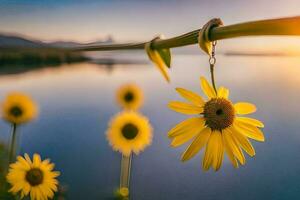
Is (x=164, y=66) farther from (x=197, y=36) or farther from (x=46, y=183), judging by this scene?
(x=46, y=183)

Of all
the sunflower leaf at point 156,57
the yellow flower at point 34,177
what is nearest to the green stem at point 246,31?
Answer: the sunflower leaf at point 156,57

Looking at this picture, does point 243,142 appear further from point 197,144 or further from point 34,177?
point 34,177

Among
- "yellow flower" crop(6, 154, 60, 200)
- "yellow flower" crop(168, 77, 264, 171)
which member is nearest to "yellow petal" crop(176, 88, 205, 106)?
"yellow flower" crop(168, 77, 264, 171)

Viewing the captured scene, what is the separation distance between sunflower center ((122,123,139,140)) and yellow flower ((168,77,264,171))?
32 cm

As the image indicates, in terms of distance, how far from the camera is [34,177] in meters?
0.49

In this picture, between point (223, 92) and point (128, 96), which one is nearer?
point (223, 92)

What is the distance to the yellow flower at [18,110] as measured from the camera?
515 mm

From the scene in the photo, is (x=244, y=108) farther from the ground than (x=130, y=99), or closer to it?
closer to it

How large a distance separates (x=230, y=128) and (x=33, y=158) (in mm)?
367

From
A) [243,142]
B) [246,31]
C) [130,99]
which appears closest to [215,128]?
[243,142]

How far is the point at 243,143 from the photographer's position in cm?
18

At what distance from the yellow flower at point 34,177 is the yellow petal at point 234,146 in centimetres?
32

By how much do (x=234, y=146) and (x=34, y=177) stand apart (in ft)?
1.20

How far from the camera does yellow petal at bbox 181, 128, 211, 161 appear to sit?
154 mm
